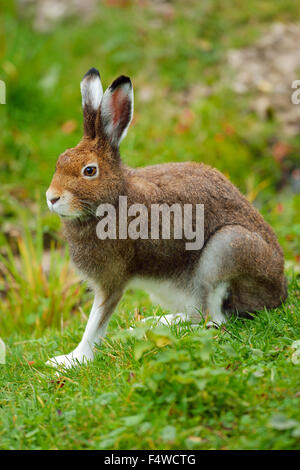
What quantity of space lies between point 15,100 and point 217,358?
649cm

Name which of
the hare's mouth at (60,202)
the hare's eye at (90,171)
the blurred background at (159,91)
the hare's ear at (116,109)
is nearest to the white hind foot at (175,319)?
the hare's mouth at (60,202)

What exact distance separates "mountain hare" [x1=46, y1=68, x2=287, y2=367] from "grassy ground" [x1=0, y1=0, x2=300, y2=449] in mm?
252

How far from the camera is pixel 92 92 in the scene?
4.25m

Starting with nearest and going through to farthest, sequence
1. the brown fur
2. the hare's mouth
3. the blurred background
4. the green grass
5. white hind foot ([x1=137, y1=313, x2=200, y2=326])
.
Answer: the green grass < the hare's mouth < the brown fur < white hind foot ([x1=137, y1=313, x2=200, y2=326]) < the blurred background

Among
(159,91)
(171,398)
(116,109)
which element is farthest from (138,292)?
(159,91)

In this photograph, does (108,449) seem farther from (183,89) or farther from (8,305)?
(183,89)

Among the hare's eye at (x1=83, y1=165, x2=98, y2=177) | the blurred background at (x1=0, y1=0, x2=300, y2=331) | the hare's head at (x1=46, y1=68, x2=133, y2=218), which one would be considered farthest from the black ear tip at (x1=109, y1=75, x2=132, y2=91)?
the blurred background at (x1=0, y1=0, x2=300, y2=331)

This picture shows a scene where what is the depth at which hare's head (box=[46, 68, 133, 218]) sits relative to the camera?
13.1 feet

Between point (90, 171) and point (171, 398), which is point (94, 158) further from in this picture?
point (171, 398)

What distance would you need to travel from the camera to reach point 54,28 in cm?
1076

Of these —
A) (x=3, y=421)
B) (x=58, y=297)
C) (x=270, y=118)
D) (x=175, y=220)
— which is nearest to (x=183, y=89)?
(x=270, y=118)

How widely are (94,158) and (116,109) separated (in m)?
0.38

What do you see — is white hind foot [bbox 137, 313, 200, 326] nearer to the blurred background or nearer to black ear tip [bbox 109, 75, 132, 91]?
black ear tip [bbox 109, 75, 132, 91]
